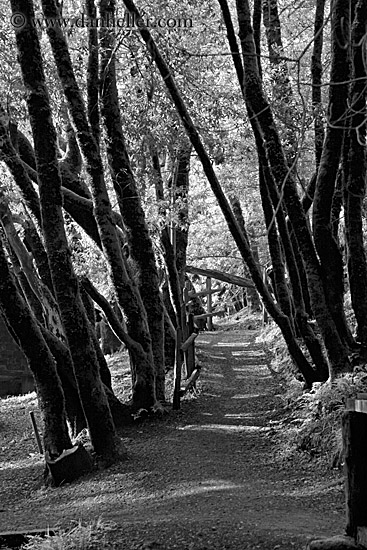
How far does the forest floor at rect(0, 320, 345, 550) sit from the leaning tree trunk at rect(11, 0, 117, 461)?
2.21ft

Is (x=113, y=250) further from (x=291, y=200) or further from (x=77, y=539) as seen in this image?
(x=77, y=539)

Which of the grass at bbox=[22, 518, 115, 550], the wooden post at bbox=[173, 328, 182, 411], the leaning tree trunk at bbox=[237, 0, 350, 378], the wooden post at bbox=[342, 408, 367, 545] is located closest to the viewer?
the wooden post at bbox=[342, 408, 367, 545]

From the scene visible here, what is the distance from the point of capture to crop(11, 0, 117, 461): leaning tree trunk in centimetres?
829

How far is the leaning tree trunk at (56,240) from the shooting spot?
829cm

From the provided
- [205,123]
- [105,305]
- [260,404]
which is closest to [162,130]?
[205,123]

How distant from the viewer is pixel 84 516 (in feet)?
20.7

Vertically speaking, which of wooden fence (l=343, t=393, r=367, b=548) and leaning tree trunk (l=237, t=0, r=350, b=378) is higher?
leaning tree trunk (l=237, t=0, r=350, b=378)

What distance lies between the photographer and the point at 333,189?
356 inches

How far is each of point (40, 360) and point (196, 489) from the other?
9.17 feet

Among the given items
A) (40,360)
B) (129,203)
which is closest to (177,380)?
(129,203)

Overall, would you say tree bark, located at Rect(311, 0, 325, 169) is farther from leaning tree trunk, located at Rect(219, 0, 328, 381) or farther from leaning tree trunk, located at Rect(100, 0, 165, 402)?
leaning tree trunk, located at Rect(100, 0, 165, 402)

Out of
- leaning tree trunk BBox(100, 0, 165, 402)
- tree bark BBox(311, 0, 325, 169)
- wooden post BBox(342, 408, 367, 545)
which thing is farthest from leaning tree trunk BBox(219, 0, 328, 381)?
wooden post BBox(342, 408, 367, 545)

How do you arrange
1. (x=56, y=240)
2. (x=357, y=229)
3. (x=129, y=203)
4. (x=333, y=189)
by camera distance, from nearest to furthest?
(x=56, y=240) → (x=333, y=189) → (x=357, y=229) → (x=129, y=203)

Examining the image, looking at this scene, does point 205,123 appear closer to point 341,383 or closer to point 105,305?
point 105,305
